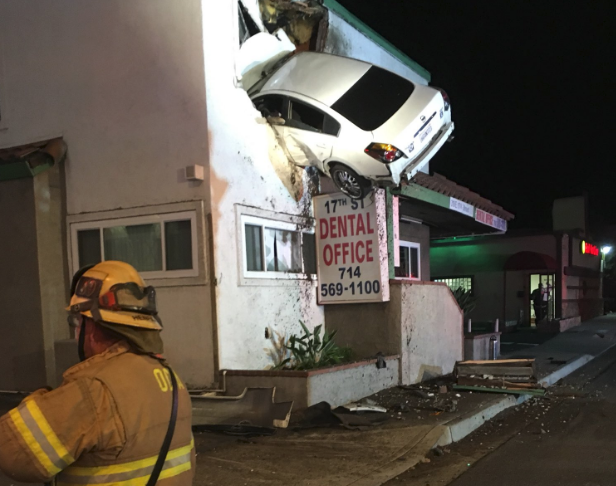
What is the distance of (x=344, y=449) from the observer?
591cm

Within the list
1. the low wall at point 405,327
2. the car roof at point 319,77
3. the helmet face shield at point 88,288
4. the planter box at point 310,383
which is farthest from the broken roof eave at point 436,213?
the helmet face shield at point 88,288

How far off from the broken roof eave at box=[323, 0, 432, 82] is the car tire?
3113 millimetres

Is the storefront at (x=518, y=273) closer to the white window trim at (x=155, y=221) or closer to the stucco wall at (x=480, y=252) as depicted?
the stucco wall at (x=480, y=252)

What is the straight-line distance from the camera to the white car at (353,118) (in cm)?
816

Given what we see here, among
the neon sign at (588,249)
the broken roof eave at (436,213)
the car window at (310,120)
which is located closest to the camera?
the car window at (310,120)

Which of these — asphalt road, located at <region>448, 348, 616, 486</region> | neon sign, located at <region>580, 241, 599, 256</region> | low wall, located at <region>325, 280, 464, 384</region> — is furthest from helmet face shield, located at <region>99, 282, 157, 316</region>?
neon sign, located at <region>580, 241, 599, 256</region>

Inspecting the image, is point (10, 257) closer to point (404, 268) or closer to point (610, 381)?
point (404, 268)

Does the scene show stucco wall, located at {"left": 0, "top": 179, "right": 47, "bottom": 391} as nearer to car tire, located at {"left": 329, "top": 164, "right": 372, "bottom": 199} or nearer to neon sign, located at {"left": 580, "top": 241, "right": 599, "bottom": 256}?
car tire, located at {"left": 329, "top": 164, "right": 372, "bottom": 199}

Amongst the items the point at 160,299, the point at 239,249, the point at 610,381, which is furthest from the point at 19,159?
the point at 610,381

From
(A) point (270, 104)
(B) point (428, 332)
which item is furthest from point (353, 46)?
(B) point (428, 332)

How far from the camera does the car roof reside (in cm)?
860

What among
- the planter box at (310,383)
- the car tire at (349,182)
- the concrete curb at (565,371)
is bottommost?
the concrete curb at (565,371)

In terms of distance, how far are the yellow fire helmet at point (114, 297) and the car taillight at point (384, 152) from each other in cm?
611

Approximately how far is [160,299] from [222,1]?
436 cm
